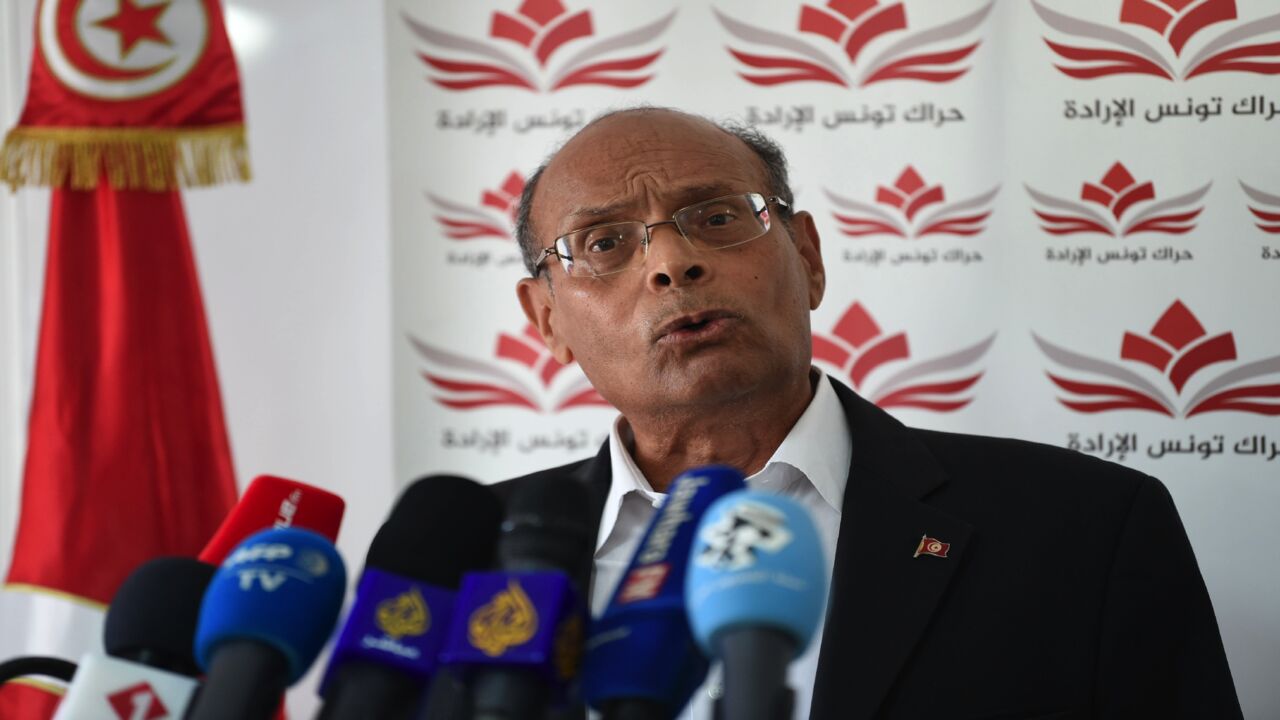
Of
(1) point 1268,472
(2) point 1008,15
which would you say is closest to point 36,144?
(2) point 1008,15

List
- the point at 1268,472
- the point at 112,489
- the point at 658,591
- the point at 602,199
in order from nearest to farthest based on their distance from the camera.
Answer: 1. the point at 658,591
2. the point at 602,199
3. the point at 1268,472
4. the point at 112,489

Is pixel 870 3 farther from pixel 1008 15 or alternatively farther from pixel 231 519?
pixel 231 519

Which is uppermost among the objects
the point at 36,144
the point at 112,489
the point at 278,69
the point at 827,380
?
the point at 278,69

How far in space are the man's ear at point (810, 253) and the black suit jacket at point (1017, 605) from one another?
1.37ft

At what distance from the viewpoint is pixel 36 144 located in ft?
8.96

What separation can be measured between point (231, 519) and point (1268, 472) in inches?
88.6

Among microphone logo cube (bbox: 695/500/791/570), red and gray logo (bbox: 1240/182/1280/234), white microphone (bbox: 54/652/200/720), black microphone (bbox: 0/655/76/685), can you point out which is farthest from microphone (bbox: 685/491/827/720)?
red and gray logo (bbox: 1240/182/1280/234)

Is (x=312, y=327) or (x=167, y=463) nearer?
(x=167, y=463)

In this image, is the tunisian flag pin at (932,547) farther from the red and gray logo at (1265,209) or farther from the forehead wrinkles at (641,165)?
the red and gray logo at (1265,209)

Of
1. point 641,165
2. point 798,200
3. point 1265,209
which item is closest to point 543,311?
point 641,165

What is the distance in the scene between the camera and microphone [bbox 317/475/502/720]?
0.78 meters

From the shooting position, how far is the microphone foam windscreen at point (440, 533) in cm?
86

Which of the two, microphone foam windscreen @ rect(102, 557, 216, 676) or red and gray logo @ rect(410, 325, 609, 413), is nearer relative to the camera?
microphone foam windscreen @ rect(102, 557, 216, 676)

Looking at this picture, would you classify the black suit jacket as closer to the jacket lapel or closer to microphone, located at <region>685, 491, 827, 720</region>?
the jacket lapel
